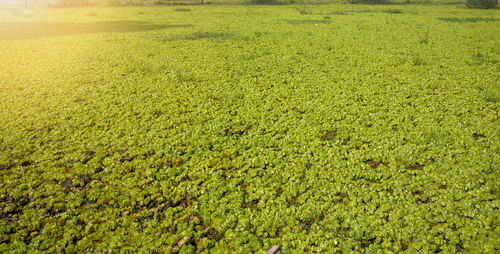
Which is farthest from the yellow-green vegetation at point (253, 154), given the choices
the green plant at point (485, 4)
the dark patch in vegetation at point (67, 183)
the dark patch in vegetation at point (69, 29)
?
the green plant at point (485, 4)

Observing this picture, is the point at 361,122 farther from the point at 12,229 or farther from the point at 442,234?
the point at 12,229

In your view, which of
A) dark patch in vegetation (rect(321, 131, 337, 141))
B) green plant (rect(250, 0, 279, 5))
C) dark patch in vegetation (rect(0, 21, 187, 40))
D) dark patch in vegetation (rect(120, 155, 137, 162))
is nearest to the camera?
dark patch in vegetation (rect(120, 155, 137, 162))

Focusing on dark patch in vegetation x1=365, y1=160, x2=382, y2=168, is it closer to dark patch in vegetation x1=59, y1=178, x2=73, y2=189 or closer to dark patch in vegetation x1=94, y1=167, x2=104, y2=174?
dark patch in vegetation x1=94, y1=167, x2=104, y2=174

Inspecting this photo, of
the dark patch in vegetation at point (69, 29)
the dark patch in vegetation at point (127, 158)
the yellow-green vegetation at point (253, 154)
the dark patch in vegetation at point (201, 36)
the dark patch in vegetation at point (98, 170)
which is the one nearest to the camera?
the yellow-green vegetation at point (253, 154)

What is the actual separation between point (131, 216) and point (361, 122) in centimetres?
323

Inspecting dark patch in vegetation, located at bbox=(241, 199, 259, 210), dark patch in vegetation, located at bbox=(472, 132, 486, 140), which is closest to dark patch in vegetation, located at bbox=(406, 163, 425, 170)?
dark patch in vegetation, located at bbox=(472, 132, 486, 140)

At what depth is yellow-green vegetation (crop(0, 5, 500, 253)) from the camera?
2475mm

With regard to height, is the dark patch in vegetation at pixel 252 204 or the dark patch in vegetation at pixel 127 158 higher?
the dark patch in vegetation at pixel 127 158

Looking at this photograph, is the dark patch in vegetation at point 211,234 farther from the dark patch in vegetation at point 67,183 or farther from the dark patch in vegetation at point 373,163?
the dark patch in vegetation at point 373,163

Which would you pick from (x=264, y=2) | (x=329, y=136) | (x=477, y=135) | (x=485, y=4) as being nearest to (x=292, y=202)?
(x=329, y=136)

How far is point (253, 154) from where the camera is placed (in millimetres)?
3600

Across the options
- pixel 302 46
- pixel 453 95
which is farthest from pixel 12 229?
pixel 302 46

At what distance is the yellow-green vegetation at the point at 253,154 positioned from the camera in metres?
2.47

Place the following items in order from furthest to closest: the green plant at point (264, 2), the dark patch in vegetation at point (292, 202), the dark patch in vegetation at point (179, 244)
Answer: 1. the green plant at point (264, 2)
2. the dark patch in vegetation at point (292, 202)
3. the dark patch in vegetation at point (179, 244)
